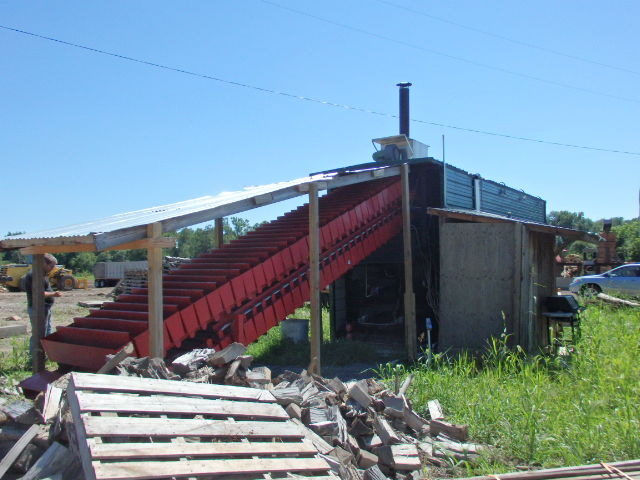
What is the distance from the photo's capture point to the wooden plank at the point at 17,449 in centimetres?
422

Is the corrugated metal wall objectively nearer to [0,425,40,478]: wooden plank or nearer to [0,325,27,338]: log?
[0,425,40,478]: wooden plank

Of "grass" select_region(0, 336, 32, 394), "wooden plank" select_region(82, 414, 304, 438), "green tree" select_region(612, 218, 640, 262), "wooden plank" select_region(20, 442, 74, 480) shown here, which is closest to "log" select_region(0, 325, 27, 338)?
"grass" select_region(0, 336, 32, 394)

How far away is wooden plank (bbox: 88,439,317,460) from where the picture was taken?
145 inches

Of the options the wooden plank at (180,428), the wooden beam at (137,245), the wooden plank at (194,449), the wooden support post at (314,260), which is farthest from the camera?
the wooden support post at (314,260)

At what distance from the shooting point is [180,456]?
152 inches

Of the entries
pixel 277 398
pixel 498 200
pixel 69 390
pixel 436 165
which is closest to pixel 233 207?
pixel 277 398

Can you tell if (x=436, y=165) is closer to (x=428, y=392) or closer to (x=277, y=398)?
(x=428, y=392)

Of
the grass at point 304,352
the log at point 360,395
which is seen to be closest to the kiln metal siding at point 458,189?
the grass at point 304,352

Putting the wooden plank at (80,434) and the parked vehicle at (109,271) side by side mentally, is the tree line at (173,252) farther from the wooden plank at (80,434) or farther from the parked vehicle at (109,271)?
the wooden plank at (80,434)

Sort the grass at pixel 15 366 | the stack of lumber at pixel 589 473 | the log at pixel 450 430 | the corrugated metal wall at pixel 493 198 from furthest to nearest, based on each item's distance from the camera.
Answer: the corrugated metal wall at pixel 493 198 → the grass at pixel 15 366 → the log at pixel 450 430 → the stack of lumber at pixel 589 473

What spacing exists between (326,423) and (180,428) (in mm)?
1448

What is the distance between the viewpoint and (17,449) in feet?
14.3

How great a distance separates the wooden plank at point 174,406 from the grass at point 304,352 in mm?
5366

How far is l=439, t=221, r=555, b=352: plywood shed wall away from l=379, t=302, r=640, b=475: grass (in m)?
1.56
